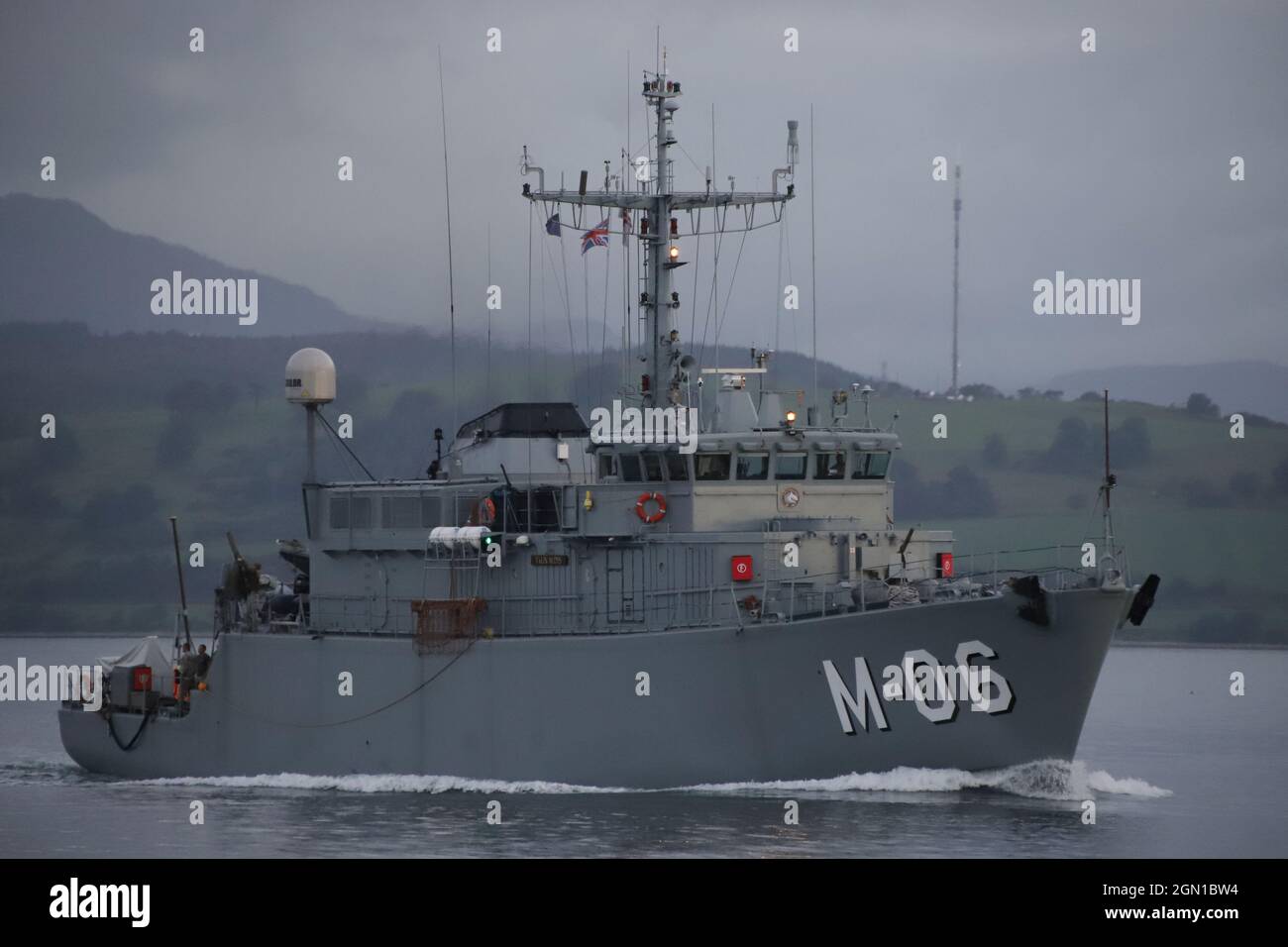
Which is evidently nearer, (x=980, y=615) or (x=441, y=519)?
(x=980, y=615)

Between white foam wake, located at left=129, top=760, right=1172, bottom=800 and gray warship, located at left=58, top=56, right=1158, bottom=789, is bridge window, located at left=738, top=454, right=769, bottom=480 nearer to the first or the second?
gray warship, located at left=58, top=56, right=1158, bottom=789

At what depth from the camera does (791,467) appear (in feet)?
116

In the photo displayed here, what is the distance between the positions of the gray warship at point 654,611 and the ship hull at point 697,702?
43 millimetres

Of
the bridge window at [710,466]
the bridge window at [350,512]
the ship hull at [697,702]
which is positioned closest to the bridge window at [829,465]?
the bridge window at [710,466]

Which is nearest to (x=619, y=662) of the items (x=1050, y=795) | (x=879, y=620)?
(x=879, y=620)

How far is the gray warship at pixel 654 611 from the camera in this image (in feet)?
106

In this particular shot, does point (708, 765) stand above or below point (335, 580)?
below

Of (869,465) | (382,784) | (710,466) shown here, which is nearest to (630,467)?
(710,466)

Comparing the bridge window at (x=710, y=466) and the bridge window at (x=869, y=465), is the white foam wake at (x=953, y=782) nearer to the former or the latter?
the bridge window at (x=710, y=466)

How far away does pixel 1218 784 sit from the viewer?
1587 inches

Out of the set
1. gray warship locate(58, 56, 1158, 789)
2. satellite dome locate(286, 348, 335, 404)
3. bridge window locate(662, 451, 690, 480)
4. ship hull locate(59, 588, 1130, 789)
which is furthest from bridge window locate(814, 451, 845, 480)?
satellite dome locate(286, 348, 335, 404)

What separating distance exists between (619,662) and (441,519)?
5441 mm
